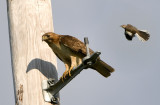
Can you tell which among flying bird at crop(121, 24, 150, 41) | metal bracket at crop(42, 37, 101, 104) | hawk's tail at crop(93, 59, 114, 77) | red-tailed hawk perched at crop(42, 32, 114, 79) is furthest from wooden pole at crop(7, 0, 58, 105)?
flying bird at crop(121, 24, 150, 41)

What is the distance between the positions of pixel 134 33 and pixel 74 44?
5767mm

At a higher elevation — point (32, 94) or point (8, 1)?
point (8, 1)

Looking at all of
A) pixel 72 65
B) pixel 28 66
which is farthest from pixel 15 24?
pixel 72 65

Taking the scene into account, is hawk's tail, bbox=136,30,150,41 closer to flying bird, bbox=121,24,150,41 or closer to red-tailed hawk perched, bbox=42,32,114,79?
flying bird, bbox=121,24,150,41

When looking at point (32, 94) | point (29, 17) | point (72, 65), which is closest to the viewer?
point (32, 94)

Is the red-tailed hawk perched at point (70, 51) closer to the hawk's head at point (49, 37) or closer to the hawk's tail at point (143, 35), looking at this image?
the hawk's head at point (49, 37)

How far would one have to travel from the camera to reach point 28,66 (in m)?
5.80

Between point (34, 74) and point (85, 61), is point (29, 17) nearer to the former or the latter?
point (34, 74)

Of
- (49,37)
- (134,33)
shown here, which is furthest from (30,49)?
(134,33)

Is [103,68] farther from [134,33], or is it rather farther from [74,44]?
[134,33]

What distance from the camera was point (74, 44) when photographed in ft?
23.0

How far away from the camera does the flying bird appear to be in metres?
11.9

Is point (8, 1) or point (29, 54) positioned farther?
point (8, 1)

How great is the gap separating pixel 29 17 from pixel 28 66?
645 millimetres
